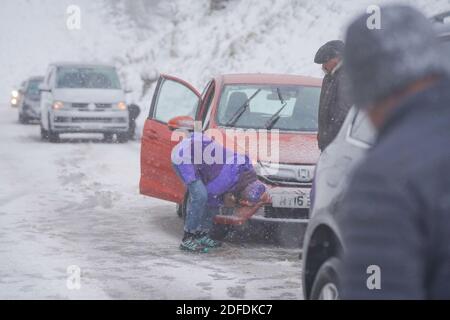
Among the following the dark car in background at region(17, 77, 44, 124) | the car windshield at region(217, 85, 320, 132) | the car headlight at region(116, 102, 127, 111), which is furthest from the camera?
the dark car in background at region(17, 77, 44, 124)

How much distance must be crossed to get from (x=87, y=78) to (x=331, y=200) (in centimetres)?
1859

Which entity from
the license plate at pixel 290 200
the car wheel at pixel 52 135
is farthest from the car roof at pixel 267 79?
the car wheel at pixel 52 135

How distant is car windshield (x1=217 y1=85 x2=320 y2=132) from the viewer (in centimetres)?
947

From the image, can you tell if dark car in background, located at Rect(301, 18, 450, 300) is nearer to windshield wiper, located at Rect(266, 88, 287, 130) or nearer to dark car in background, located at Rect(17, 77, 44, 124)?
windshield wiper, located at Rect(266, 88, 287, 130)

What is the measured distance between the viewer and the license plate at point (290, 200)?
8.38 metres

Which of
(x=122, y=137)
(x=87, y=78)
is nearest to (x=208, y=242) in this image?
(x=122, y=137)

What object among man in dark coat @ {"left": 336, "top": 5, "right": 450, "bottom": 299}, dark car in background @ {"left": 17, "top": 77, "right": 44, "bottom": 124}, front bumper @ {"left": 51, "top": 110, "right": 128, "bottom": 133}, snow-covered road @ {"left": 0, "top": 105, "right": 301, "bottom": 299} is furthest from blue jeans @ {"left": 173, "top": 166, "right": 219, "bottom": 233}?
dark car in background @ {"left": 17, "top": 77, "right": 44, "bottom": 124}

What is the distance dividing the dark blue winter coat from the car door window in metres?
7.96

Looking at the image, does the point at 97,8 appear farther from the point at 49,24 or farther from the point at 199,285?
the point at 199,285

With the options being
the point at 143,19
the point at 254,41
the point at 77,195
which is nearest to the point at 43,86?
the point at 254,41

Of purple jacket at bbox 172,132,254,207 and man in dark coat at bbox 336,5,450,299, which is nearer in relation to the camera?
man in dark coat at bbox 336,5,450,299

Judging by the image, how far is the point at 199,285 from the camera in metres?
7.10

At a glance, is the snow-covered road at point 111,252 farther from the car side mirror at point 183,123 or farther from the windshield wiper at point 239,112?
the windshield wiper at point 239,112
